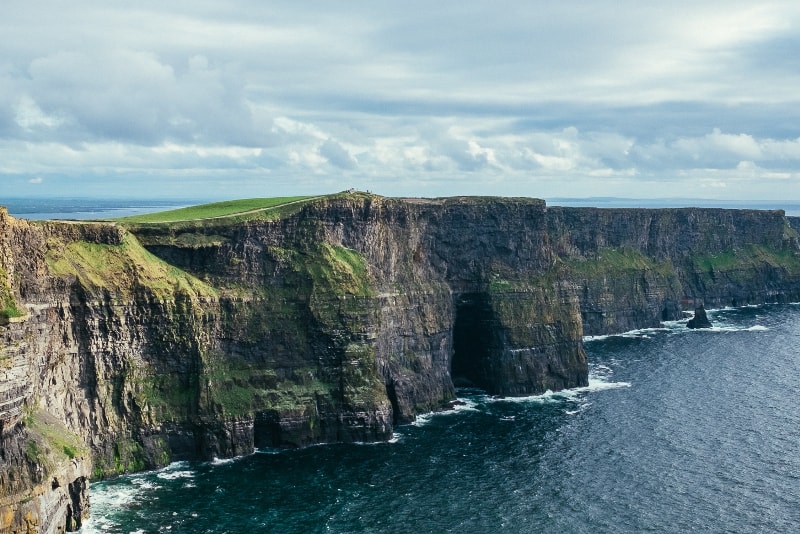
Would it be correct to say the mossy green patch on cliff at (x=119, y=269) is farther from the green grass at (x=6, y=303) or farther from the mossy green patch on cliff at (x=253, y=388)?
the green grass at (x=6, y=303)

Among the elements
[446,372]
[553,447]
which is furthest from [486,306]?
[553,447]

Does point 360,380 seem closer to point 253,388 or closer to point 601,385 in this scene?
point 253,388

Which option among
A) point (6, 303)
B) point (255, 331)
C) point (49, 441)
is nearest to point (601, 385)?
point (255, 331)

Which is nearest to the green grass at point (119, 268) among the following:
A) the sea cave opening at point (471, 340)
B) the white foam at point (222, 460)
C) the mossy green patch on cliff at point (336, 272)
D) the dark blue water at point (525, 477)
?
the mossy green patch on cliff at point (336, 272)

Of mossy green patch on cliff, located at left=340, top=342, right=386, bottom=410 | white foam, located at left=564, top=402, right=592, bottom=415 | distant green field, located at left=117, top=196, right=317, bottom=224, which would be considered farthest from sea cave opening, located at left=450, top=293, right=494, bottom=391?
distant green field, located at left=117, top=196, right=317, bottom=224

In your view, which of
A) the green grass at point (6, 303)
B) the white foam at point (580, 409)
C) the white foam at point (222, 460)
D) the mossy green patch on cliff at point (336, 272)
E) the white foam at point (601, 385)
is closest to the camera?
the green grass at point (6, 303)

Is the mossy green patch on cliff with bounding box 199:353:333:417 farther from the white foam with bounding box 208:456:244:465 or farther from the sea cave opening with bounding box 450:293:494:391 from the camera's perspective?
the sea cave opening with bounding box 450:293:494:391
